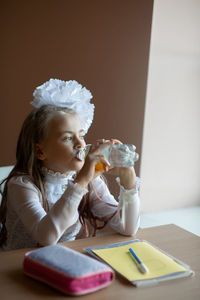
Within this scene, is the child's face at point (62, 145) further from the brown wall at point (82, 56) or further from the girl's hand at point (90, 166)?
the brown wall at point (82, 56)

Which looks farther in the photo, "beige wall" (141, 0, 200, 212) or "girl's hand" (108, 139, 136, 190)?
"beige wall" (141, 0, 200, 212)

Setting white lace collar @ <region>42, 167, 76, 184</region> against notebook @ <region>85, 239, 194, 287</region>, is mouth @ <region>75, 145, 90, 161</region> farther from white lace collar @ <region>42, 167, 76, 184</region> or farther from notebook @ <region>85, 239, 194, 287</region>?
notebook @ <region>85, 239, 194, 287</region>

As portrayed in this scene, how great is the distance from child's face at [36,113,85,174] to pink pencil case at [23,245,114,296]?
48cm

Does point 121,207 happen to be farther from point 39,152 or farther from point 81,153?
point 39,152

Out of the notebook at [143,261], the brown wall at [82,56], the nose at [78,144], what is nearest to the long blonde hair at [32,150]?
the nose at [78,144]

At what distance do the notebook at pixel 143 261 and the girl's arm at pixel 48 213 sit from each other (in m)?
0.13

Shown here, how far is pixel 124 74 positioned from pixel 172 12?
681 mm

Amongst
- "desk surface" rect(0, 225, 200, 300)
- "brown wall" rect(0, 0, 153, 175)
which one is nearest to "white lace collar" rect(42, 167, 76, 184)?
"desk surface" rect(0, 225, 200, 300)

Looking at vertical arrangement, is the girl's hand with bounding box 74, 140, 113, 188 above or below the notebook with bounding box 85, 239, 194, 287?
above

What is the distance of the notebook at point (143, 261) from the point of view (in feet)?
3.30

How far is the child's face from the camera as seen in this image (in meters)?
1.44

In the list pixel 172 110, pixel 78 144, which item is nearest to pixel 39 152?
pixel 78 144

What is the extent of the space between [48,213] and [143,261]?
35 centimetres

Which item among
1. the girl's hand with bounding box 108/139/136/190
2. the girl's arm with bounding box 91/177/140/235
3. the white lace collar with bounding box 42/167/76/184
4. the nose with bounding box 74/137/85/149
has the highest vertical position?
the nose with bounding box 74/137/85/149
